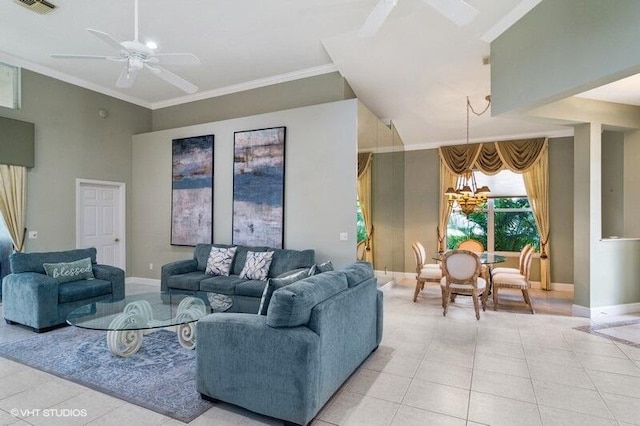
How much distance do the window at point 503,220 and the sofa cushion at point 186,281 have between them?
5.45 m

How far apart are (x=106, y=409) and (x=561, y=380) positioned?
3.52 metres

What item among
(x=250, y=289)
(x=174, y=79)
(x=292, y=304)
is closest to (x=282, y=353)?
(x=292, y=304)

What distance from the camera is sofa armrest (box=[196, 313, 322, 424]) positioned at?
6.98ft

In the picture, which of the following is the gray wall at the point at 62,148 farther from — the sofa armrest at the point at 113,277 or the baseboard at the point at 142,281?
the sofa armrest at the point at 113,277

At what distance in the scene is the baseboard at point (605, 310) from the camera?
465 cm

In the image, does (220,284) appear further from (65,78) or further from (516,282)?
(65,78)

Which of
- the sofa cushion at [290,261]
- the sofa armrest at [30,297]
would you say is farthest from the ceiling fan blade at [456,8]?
the sofa armrest at [30,297]

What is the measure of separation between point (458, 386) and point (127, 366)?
2.82 metres

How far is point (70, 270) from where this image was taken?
4422 mm

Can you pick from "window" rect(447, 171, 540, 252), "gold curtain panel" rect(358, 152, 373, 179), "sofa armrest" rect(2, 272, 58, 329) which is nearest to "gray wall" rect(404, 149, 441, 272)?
"window" rect(447, 171, 540, 252)

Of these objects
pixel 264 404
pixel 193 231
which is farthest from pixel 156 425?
pixel 193 231

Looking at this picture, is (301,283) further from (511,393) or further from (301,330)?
(511,393)

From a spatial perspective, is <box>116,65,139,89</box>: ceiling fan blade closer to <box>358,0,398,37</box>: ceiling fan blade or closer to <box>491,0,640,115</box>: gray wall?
<box>358,0,398,37</box>: ceiling fan blade

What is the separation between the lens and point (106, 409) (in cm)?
241
